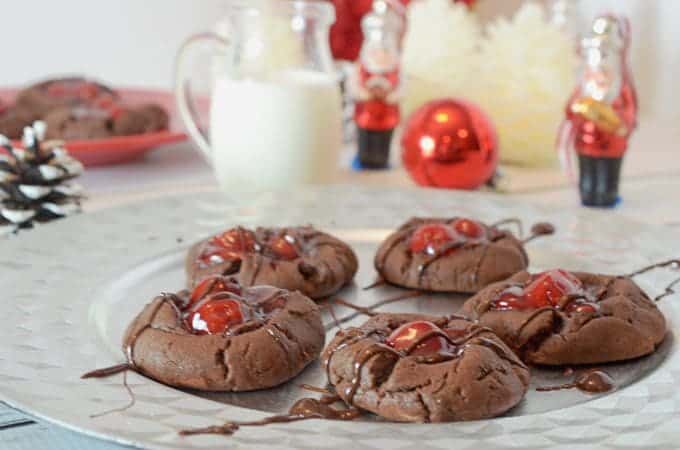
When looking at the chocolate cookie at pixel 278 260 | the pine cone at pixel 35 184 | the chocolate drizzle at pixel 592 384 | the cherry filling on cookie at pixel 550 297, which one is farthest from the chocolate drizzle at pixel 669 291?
the pine cone at pixel 35 184

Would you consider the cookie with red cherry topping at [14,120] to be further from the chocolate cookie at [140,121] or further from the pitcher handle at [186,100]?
the pitcher handle at [186,100]

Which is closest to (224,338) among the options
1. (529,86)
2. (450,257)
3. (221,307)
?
(221,307)

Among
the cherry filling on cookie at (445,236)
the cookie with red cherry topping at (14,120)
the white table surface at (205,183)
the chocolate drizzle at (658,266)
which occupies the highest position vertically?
the cookie with red cherry topping at (14,120)

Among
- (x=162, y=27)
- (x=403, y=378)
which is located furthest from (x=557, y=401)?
(x=162, y=27)

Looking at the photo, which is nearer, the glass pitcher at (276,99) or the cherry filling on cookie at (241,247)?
the cherry filling on cookie at (241,247)

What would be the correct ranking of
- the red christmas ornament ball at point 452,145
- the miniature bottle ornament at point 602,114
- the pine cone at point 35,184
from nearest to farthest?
the pine cone at point 35,184 → the miniature bottle ornament at point 602,114 → the red christmas ornament ball at point 452,145

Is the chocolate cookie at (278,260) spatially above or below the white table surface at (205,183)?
above

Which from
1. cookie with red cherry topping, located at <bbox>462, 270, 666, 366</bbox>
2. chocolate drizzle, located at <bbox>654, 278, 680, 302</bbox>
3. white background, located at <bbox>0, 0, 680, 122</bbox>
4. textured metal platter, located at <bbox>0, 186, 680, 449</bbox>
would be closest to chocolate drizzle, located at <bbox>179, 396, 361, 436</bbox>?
textured metal platter, located at <bbox>0, 186, 680, 449</bbox>
